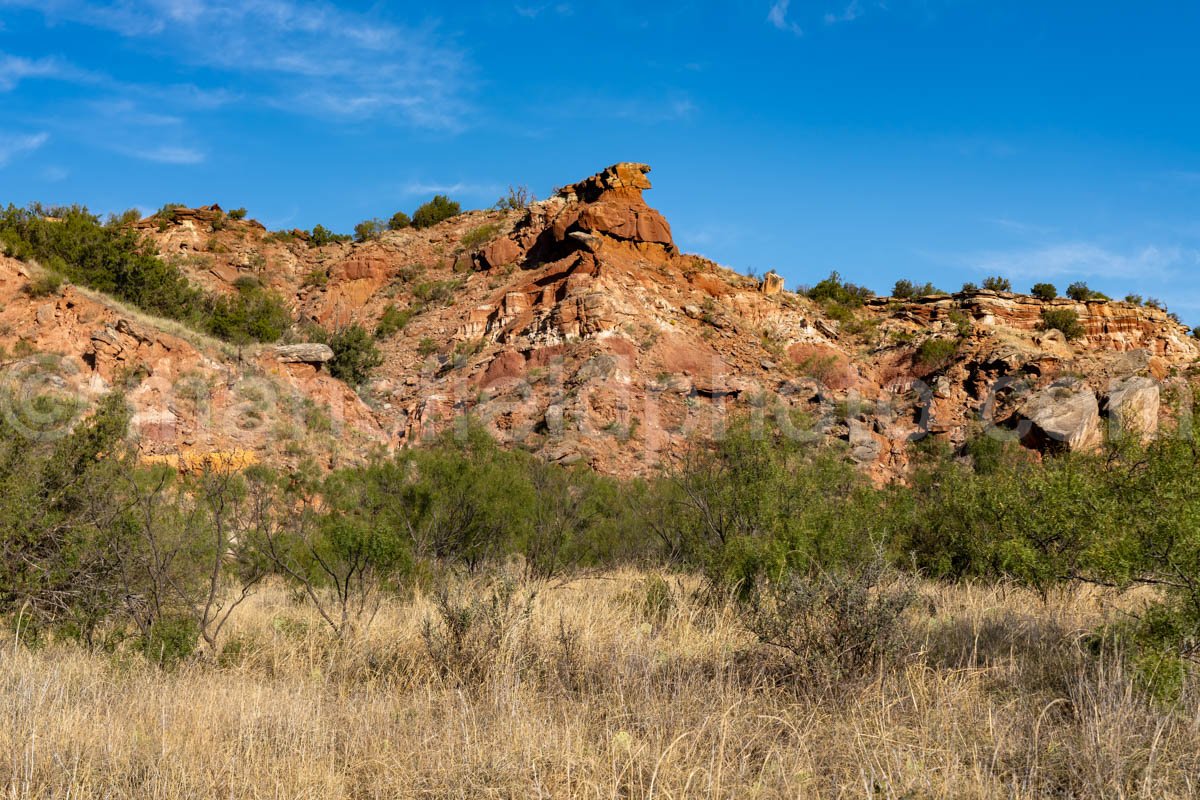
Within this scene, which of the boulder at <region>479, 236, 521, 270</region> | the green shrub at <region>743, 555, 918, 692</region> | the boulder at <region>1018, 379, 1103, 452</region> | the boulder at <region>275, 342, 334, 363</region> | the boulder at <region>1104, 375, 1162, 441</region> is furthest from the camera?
the boulder at <region>479, 236, 521, 270</region>

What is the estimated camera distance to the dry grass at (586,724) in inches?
132

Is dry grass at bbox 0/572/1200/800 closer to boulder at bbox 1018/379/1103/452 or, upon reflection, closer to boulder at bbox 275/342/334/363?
boulder at bbox 275/342/334/363

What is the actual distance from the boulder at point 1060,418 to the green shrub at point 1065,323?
7.06 meters

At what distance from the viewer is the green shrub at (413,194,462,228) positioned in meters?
46.1

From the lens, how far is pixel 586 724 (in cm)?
416

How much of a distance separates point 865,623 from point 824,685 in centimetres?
55

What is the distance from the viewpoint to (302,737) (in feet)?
12.7

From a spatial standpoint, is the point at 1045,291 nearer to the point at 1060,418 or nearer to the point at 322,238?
the point at 1060,418

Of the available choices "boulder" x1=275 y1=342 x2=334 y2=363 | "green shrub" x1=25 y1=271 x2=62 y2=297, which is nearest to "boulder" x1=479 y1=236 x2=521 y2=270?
"boulder" x1=275 y1=342 x2=334 y2=363

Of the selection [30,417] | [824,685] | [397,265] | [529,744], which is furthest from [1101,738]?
[397,265]

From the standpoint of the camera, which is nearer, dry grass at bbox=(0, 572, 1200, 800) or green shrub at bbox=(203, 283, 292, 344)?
dry grass at bbox=(0, 572, 1200, 800)

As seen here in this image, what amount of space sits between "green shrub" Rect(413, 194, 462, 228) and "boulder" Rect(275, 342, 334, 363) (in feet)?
74.1

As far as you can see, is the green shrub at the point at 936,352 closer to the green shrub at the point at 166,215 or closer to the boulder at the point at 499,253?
the boulder at the point at 499,253

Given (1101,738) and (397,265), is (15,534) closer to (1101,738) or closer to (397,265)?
(1101,738)
